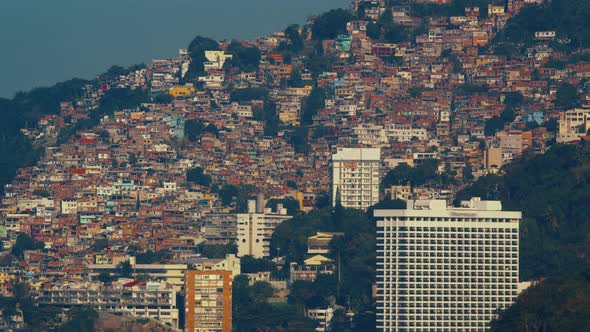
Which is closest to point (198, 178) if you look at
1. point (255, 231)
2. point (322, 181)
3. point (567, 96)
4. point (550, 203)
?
point (322, 181)

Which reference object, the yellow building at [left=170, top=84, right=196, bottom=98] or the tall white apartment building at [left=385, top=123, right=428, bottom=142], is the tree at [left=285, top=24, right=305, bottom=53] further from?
the tall white apartment building at [left=385, top=123, right=428, bottom=142]

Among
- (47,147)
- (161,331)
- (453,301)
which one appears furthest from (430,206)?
(47,147)

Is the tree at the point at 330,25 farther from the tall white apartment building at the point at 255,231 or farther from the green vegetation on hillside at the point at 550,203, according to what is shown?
the green vegetation on hillside at the point at 550,203

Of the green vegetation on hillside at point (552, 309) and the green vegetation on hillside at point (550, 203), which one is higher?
the green vegetation on hillside at point (550, 203)

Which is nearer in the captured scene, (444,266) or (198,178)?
(444,266)

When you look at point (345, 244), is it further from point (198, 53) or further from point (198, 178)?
point (198, 53)

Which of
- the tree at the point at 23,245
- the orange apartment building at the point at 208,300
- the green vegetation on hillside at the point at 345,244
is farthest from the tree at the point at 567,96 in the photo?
the orange apartment building at the point at 208,300

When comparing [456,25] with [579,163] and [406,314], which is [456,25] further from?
[406,314]
